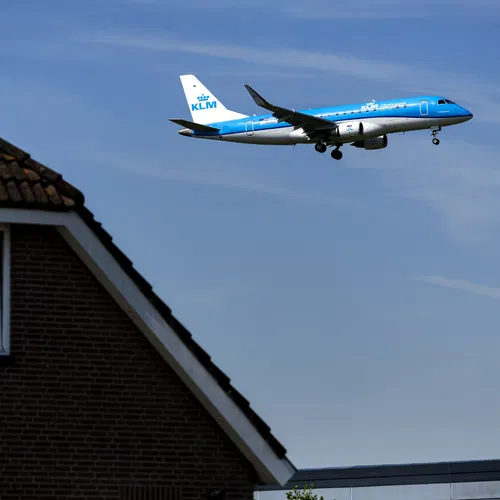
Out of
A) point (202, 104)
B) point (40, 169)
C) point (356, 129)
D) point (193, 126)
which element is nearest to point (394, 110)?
point (356, 129)

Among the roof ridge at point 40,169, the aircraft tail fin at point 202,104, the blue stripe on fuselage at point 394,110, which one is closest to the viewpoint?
the roof ridge at point 40,169

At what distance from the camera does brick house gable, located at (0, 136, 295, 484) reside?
10141 millimetres

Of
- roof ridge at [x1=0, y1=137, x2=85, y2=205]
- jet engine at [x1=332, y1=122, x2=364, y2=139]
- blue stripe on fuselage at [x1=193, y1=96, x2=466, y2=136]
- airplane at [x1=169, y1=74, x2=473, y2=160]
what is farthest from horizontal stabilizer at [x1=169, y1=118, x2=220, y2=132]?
roof ridge at [x1=0, y1=137, x2=85, y2=205]

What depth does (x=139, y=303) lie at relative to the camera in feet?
33.5

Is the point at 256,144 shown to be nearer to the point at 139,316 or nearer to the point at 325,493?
the point at 325,493

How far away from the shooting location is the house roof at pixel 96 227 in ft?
33.1

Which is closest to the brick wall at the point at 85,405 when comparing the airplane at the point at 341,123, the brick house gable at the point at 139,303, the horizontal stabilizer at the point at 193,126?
the brick house gable at the point at 139,303

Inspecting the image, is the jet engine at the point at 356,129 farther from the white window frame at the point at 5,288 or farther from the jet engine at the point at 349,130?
the white window frame at the point at 5,288

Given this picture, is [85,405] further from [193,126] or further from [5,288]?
[193,126]

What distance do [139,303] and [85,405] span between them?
0.93 meters

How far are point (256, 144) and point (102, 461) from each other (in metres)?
56.0

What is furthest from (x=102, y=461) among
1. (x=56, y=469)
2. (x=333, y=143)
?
(x=333, y=143)

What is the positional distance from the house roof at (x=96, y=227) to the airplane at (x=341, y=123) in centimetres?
4429

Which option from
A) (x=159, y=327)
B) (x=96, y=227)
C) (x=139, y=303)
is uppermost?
(x=96, y=227)
